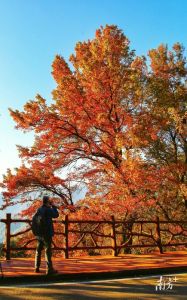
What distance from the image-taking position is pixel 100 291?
7598 millimetres

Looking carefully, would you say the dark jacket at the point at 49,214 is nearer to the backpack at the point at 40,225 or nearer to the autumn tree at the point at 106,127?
the backpack at the point at 40,225

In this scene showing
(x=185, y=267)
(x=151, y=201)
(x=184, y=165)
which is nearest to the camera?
(x=185, y=267)

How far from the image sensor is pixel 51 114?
1983cm

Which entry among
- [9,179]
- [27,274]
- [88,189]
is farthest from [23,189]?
[27,274]

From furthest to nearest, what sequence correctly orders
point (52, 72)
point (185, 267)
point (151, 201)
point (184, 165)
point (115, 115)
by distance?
1. point (52, 72)
2. point (115, 115)
3. point (184, 165)
4. point (151, 201)
5. point (185, 267)

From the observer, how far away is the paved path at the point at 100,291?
6.96 m

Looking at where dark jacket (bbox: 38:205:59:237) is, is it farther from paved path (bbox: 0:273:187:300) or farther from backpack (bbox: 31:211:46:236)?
paved path (bbox: 0:273:187:300)

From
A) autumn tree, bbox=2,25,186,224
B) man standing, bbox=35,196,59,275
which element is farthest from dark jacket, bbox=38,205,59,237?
autumn tree, bbox=2,25,186,224

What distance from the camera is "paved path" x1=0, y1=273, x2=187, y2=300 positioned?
6.96 meters

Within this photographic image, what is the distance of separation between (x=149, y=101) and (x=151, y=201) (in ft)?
17.6

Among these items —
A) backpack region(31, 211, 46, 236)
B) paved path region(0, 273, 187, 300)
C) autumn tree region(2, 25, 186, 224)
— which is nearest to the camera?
paved path region(0, 273, 187, 300)

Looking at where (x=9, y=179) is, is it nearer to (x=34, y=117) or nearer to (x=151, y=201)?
(x=34, y=117)

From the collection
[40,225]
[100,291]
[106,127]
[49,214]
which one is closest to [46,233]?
[40,225]

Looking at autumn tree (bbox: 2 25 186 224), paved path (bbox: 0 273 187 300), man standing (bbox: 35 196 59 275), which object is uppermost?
autumn tree (bbox: 2 25 186 224)
